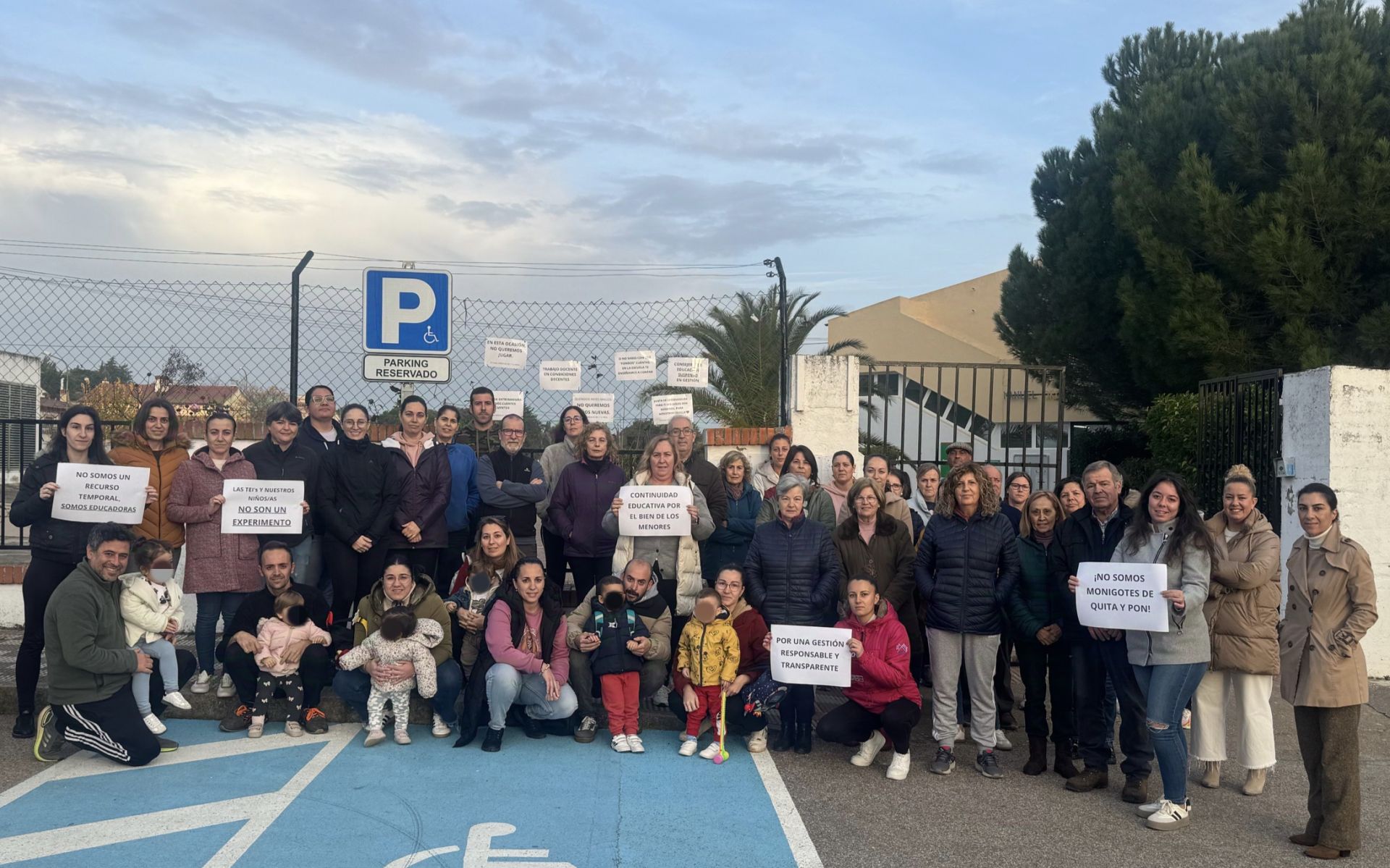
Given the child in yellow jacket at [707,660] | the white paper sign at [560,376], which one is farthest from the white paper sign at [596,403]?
the child in yellow jacket at [707,660]

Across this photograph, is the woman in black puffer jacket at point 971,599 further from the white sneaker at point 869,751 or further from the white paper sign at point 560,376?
the white paper sign at point 560,376

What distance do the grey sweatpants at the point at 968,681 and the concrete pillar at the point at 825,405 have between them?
117 inches

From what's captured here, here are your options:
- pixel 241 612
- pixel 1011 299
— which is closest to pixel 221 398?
pixel 241 612

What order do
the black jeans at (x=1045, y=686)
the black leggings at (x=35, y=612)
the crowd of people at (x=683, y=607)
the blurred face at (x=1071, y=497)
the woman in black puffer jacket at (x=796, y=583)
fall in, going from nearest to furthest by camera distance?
the crowd of people at (x=683, y=607) < the black jeans at (x=1045, y=686) < the black leggings at (x=35, y=612) < the woman in black puffer jacket at (x=796, y=583) < the blurred face at (x=1071, y=497)

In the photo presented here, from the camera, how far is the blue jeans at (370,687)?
6684 millimetres

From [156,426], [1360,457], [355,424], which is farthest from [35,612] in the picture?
[1360,457]

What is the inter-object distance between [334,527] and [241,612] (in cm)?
77

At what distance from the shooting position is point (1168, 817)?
545 centimetres

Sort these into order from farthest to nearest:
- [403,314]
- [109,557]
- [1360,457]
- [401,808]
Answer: [1360,457]
[403,314]
[109,557]
[401,808]

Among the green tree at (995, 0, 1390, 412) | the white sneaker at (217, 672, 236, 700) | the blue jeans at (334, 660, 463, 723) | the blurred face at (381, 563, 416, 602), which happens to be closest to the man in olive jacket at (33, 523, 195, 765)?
the white sneaker at (217, 672, 236, 700)

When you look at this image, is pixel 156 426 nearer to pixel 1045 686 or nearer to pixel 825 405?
pixel 825 405

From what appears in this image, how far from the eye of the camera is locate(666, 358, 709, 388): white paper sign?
8.91 metres

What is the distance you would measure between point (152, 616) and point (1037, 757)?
527 centimetres

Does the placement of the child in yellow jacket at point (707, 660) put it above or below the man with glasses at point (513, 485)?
below
